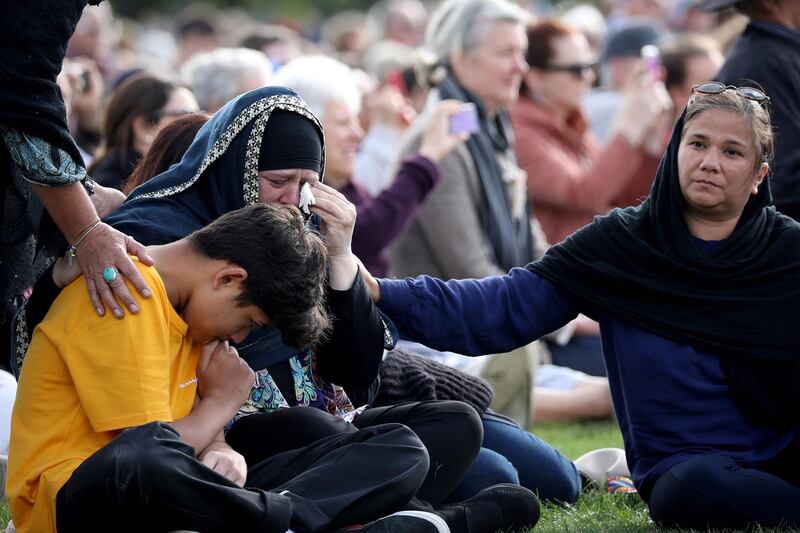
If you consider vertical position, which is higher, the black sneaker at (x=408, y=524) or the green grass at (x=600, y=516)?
the black sneaker at (x=408, y=524)

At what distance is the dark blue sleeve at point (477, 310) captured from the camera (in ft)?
14.6

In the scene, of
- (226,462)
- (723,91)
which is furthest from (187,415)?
(723,91)

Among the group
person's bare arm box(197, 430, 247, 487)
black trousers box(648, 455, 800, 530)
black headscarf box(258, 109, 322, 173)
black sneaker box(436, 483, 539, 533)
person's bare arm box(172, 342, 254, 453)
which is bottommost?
black sneaker box(436, 483, 539, 533)

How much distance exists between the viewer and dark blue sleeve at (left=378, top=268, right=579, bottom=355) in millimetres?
4438

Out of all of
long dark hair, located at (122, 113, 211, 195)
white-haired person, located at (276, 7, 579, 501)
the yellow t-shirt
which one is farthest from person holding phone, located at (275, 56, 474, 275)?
the yellow t-shirt

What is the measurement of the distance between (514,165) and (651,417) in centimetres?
346

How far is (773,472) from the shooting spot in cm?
443

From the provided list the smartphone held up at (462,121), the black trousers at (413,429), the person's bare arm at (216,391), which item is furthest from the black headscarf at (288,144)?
the smartphone held up at (462,121)

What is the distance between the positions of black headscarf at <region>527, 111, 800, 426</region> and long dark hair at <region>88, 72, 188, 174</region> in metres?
2.55

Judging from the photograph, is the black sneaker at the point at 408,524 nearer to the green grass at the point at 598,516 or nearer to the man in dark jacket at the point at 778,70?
the green grass at the point at 598,516

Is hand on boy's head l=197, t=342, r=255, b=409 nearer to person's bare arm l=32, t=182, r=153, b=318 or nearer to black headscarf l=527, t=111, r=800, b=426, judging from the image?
person's bare arm l=32, t=182, r=153, b=318

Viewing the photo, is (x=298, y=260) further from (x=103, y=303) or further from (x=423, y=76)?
(x=423, y=76)

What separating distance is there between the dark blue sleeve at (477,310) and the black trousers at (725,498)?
0.65 m

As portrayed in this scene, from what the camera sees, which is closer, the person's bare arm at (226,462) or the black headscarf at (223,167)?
the person's bare arm at (226,462)
